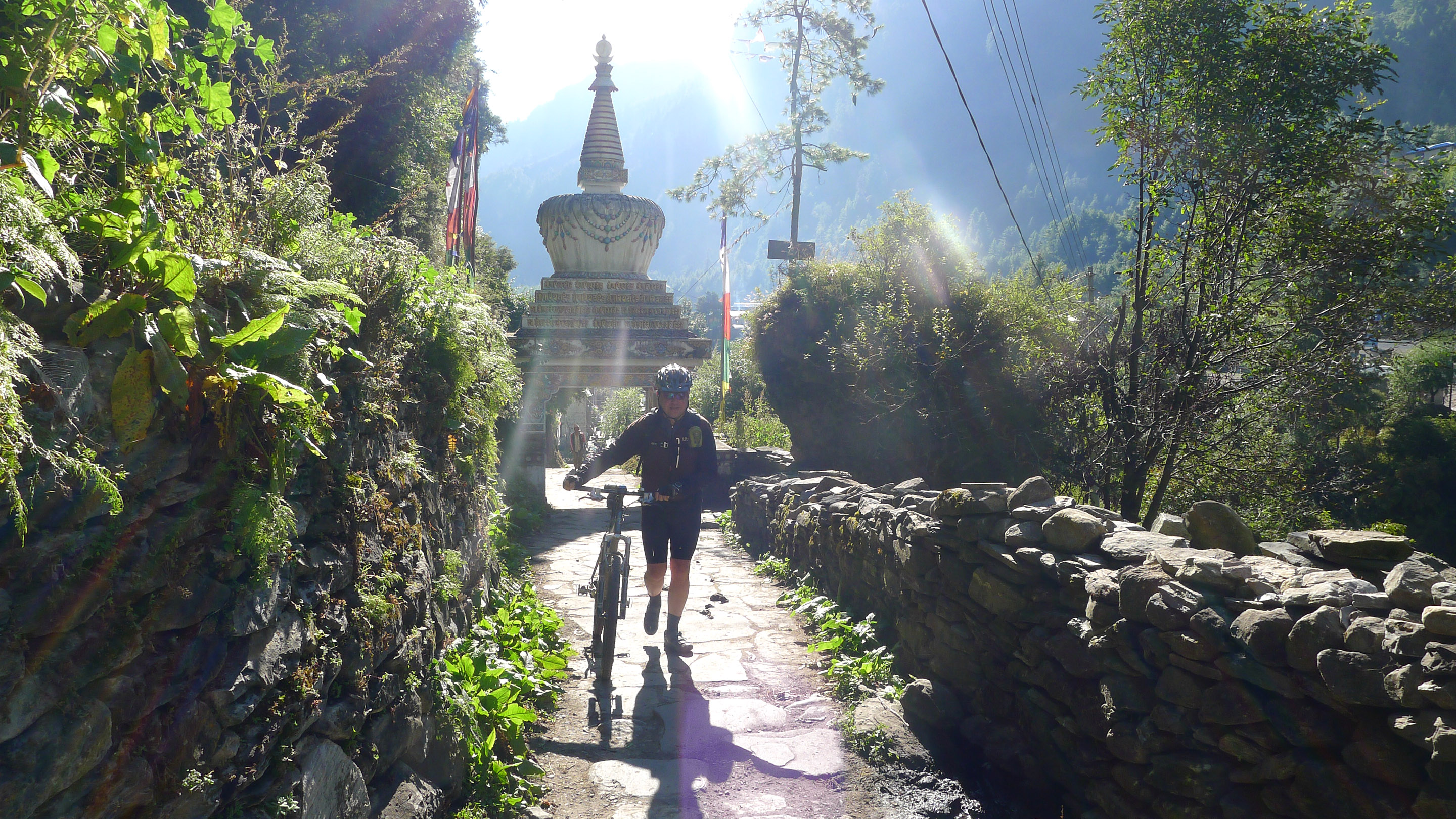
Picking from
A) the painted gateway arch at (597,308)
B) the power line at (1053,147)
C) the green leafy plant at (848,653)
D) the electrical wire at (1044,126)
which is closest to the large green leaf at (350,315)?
the green leafy plant at (848,653)

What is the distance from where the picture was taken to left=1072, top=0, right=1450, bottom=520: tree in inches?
279

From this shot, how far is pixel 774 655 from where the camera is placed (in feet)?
19.5

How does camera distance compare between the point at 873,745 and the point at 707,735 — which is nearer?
the point at 873,745

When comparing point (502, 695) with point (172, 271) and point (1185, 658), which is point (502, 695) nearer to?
point (172, 271)

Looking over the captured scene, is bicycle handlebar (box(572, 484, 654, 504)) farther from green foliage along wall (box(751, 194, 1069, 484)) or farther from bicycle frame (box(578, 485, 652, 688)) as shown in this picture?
green foliage along wall (box(751, 194, 1069, 484))

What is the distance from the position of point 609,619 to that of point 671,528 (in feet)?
2.83

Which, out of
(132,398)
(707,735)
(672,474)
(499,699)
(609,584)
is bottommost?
→ (707,735)

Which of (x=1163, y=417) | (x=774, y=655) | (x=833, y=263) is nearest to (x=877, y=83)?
(x=833, y=263)

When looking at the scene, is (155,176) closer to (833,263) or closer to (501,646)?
(501,646)

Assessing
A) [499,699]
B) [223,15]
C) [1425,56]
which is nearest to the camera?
[223,15]

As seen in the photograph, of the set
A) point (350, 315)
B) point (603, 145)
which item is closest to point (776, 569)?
point (350, 315)

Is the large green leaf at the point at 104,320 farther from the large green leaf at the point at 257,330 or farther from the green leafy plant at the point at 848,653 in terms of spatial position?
the green leafy plant at the point at 848,653

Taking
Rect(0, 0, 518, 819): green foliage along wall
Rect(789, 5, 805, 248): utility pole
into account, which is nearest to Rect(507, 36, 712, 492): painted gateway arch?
Rect(789, 5, 805, 248): utility pole

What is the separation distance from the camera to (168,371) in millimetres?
1962
